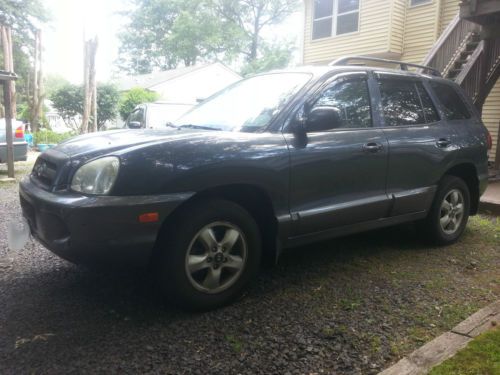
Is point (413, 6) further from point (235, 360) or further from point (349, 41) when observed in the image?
point (235, 360)

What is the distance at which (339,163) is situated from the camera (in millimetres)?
3471

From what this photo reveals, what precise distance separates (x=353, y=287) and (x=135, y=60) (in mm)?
50087

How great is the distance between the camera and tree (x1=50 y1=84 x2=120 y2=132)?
21766 mm

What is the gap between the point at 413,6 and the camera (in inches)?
531

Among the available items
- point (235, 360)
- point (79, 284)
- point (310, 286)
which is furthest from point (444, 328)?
point (79, 284)

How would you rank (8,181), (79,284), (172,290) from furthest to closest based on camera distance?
(8,181) → (79,284) → (172,290)

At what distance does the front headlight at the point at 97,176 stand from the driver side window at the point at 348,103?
146 centimetres

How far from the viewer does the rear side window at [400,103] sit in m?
3.99

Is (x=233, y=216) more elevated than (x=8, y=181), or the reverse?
(x=233, y=216)

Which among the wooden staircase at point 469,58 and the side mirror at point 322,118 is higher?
the wooden staircase at point 469,58

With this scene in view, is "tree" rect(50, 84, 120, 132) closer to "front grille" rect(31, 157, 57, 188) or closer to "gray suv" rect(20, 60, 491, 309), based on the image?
"front grille" rect(31, 157, 57, 188)

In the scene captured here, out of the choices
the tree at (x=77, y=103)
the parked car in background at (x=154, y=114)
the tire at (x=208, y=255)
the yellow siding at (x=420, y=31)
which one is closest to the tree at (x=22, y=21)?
the tree at (x=77, y=103)

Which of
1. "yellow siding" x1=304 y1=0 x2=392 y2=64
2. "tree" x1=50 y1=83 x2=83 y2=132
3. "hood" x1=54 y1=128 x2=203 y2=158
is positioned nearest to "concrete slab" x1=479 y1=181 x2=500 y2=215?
"hood" x1=54 y1=128 x2=203 y2=158

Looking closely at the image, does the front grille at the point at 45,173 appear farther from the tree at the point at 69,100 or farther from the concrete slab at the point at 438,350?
the tree at the point at 69,100
